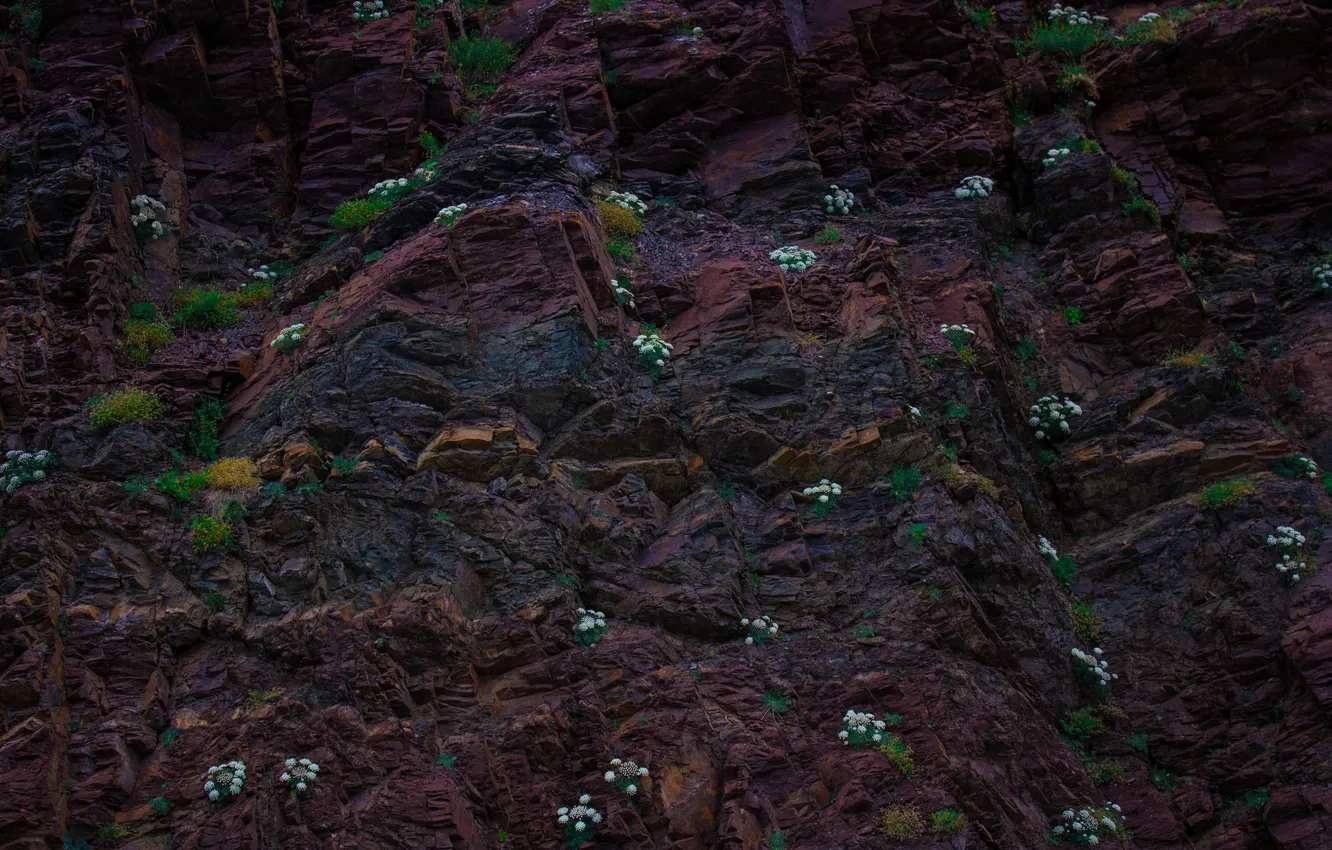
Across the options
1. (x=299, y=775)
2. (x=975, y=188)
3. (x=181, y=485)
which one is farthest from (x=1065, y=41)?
(x=299, y=775)

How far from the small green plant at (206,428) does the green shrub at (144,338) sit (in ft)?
4.51

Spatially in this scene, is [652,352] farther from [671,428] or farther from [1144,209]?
[1144,209]

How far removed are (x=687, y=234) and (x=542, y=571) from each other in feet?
20.7

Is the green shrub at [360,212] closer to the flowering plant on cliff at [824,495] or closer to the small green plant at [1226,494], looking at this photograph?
the flowering plant on cliff at [824,495]

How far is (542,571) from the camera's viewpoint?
11.7 m

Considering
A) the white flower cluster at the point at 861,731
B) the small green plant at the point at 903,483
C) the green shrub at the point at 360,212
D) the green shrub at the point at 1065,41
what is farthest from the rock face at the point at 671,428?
the green shrub at the point at 360,212

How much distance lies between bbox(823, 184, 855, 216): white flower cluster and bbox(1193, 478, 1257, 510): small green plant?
617 cm

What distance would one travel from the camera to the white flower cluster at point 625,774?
10258 millimetres

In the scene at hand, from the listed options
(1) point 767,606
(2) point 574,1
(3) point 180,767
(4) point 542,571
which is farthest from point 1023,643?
(2) point 574,1

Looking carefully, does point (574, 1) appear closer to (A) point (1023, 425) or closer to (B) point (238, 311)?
(B) point (238, 311)

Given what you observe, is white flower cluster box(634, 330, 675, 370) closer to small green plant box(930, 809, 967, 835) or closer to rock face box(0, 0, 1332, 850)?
rock face box(0, 0, 1332, 850)

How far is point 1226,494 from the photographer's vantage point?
1393 cm

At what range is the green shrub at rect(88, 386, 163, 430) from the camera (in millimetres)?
12883

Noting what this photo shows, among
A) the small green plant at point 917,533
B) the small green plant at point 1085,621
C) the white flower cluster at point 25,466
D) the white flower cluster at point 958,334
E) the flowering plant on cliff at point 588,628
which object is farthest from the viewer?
the white flower cluster at point 958,334
